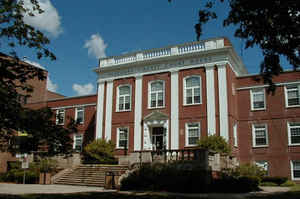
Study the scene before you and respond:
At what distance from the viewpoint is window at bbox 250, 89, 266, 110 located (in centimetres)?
3019

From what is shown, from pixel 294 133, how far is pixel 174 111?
10.3m

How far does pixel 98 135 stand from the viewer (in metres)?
33.6

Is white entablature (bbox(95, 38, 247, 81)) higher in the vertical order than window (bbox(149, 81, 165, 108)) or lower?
higher

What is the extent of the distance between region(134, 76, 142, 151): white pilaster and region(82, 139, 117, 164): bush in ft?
7.80

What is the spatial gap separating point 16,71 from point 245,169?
1915 cm

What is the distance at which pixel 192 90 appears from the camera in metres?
30.3

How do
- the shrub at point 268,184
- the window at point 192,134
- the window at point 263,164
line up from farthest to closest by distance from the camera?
the window at point 192,134, the window at point 263,164, the shrub at point 268,184

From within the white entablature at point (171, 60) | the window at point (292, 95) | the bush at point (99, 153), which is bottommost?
the bush at point (99, 153)

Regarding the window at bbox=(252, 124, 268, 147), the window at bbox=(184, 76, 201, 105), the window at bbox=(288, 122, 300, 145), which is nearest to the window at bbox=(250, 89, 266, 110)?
the window at bbox=(252, 124, 268, 147)

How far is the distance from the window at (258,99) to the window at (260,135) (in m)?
1.65

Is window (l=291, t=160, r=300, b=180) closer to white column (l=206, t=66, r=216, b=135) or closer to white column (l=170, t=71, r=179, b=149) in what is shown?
white column (l=206, t=66, r=216, b=135)

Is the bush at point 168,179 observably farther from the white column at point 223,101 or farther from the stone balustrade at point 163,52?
the stone balustrade at point 163,52

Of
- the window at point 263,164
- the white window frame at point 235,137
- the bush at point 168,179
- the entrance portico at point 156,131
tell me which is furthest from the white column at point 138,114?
the window at point 263,164

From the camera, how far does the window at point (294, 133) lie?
92.7 feet
